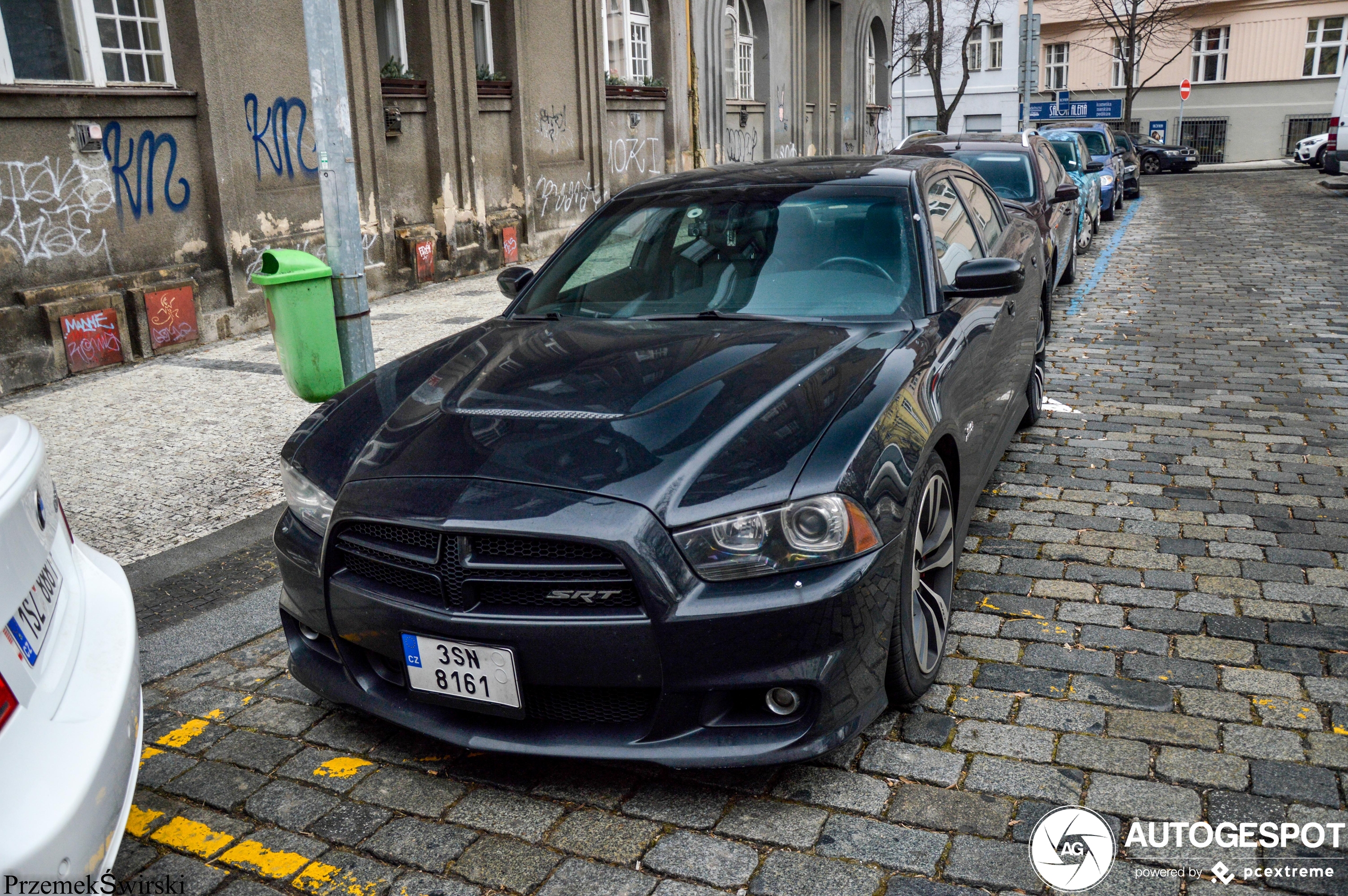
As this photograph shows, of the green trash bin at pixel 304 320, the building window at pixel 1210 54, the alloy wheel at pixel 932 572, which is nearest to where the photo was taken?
the alloy wheel at pixel 932 572

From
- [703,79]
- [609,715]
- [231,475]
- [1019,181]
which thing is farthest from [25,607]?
[703,79]

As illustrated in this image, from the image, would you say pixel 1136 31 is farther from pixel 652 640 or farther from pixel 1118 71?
pixel 652 640

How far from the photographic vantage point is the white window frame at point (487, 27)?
14.8m

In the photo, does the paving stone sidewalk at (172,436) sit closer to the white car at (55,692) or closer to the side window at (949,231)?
the white car at (55,692)

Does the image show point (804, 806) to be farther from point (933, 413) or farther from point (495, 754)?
point (933, 413)

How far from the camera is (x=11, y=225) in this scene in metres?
8.56

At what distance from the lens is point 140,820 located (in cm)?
297

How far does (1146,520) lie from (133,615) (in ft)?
13.6

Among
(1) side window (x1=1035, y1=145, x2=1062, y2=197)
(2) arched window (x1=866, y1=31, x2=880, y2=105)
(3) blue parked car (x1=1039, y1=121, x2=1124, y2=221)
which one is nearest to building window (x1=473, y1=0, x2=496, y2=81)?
(1) side window (x1=1035, y1=145, x2=1062, y2=197)

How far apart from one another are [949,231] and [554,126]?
41.1 ft

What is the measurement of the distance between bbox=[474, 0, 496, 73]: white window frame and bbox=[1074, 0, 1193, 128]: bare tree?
3384 cm

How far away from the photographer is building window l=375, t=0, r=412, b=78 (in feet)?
42.6

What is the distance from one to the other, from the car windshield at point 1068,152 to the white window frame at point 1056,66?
122ft

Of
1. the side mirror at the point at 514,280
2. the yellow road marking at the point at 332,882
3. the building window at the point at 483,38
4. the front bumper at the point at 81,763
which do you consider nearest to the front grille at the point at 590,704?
the yellow road marking at the point at 332,882
